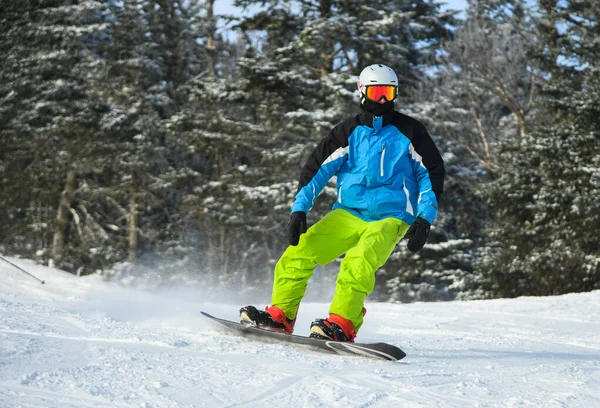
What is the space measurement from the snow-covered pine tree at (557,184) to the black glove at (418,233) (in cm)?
1069

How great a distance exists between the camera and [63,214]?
62.3 feet

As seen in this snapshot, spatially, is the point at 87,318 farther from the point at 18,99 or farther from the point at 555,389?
the point at 18,99

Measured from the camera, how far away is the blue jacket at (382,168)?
3.73 meters

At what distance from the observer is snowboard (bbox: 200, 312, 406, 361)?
3203 millimetres

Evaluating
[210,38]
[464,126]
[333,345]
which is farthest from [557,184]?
[210,38]

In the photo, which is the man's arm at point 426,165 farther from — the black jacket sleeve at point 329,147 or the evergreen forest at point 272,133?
the evergreen forest at point 272,133

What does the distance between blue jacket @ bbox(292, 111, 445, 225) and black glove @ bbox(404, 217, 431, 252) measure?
0.12 metres

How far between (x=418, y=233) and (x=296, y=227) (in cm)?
63

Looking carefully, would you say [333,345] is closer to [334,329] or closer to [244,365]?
[334,329]

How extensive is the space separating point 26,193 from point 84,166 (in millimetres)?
1611

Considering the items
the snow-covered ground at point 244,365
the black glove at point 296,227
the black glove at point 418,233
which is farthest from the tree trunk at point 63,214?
the black glove at point 418,233

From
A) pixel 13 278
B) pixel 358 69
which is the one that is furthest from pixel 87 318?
pixel 358 69

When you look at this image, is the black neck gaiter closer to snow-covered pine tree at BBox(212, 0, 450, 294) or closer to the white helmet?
the white helmet

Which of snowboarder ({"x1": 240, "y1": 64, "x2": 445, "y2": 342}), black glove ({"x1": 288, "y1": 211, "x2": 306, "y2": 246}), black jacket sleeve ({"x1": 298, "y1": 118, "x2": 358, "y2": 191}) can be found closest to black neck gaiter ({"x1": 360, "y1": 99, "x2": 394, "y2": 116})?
snowboarder ({"x1": 240, "y1": 64, "x2": 445, "y2": 342})
